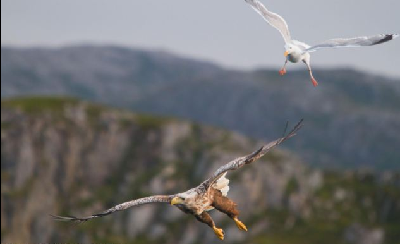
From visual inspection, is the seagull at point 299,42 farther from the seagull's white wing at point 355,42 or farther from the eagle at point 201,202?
the eagle at point 201,202

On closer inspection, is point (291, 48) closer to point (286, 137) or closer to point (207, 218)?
point (286, 137)

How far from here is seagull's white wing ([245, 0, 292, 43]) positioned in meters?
27.0

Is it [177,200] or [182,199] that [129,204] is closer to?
[177,200]

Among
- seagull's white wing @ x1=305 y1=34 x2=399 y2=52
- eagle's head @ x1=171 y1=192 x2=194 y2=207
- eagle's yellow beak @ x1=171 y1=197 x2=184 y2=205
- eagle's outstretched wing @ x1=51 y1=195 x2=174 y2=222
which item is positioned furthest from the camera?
eagle's outstretched wing @ x1=51 y1=195 x2=174 y2=222

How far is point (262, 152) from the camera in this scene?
19.2m

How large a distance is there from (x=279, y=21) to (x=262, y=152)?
414 inches

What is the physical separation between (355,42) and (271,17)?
6.52 m

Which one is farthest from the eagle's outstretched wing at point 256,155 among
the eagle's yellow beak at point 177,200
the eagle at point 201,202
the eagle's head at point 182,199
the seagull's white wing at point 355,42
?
the seagull's white wing at point 355,42

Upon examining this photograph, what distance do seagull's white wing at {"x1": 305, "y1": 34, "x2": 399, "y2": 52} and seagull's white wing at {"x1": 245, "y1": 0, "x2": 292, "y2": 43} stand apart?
3.53 meters

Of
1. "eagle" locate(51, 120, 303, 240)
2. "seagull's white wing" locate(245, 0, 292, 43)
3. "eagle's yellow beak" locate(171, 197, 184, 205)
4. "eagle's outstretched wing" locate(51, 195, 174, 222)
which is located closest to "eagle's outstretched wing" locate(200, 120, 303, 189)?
"eagle" locate(51, 120, 303, 240)

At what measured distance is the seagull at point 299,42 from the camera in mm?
21516

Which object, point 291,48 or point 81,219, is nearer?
→ point 81,219

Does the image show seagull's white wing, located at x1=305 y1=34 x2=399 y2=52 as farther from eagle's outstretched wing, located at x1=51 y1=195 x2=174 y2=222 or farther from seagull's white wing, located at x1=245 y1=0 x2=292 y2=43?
eagle's outstretched wing, located at x1=51 y1=195 x2=174 y2=222

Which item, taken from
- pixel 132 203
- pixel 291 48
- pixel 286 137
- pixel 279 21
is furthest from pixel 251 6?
pixel 132 203
